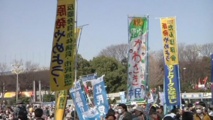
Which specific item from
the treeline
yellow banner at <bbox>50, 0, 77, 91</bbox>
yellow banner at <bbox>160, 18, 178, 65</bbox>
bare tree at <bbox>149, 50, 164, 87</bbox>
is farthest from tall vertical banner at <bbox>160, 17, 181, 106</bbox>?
bare tree at <bbox>149, 50, 164, 87</bbox>

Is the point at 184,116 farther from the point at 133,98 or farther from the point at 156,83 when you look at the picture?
the point at 156,83

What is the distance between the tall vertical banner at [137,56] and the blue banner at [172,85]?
3.58 ft

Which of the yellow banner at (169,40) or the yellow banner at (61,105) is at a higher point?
the yellow banner at (169,40)

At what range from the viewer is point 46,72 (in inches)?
3214

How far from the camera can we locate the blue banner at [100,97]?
12.5 metres

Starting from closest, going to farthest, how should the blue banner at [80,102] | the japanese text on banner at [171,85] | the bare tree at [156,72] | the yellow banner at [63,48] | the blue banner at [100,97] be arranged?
1. the yellow banner at [63,48]
2. the blue banner at [80,102]
3. the blue banner at [100,97]
4. the japanese text on banner at [171,85]
5. the bare tree at [156,72]

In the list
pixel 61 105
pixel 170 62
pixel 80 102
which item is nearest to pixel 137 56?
pixel 170 62

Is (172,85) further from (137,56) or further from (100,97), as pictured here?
(100,97)

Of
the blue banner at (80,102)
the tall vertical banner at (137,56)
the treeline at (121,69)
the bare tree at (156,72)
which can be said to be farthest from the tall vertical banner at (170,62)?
the bare tree at (156,72)

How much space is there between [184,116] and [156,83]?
6425 centimetres

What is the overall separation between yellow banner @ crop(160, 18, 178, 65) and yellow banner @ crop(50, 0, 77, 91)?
6420mm

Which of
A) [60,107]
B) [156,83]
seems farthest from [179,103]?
[156,83]

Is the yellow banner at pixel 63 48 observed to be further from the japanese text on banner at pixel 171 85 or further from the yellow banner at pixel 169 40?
the japanese text on banner at pixel 171 85

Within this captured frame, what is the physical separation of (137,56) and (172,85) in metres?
→ 1.73
